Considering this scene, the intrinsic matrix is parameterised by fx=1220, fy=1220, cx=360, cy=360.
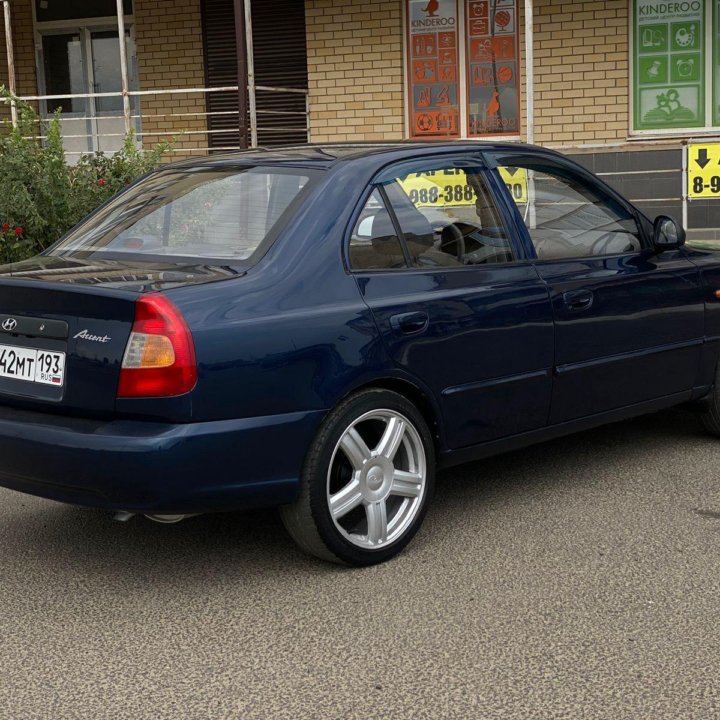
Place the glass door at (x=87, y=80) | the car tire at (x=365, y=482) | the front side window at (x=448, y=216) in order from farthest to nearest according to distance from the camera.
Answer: the glass door at (x=87, y=80) < the front side window at (x=448, y=216) < the car tire at (x=365, y=482)

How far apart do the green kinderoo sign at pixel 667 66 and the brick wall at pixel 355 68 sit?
9.16ft

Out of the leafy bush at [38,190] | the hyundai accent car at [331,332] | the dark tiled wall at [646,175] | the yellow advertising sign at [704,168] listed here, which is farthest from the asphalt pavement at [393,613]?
the dark tiled wall at [646,175]

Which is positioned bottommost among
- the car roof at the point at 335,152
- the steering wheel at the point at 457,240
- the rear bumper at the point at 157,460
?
the rear bumper at the point at 157,460

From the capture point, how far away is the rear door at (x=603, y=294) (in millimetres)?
5254

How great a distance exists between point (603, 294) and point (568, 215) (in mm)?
435

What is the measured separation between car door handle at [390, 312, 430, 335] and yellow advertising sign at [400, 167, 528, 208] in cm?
52

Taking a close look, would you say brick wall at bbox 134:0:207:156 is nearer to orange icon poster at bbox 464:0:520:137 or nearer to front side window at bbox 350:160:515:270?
orange icon poster at bbox 464:0:520:137

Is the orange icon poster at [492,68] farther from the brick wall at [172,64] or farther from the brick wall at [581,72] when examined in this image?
the brick wall at [172,64]

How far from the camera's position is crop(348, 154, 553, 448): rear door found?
4.58 meters

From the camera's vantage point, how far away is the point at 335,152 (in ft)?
16.3

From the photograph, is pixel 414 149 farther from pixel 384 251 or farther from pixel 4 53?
pixel 4 53

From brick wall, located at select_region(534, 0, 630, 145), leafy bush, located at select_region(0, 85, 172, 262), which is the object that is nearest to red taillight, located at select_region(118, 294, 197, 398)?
leafy bush, located at select_region(0, 85, 172, 262)

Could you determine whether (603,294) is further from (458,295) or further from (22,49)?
(22,49)

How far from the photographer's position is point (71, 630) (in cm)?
394
